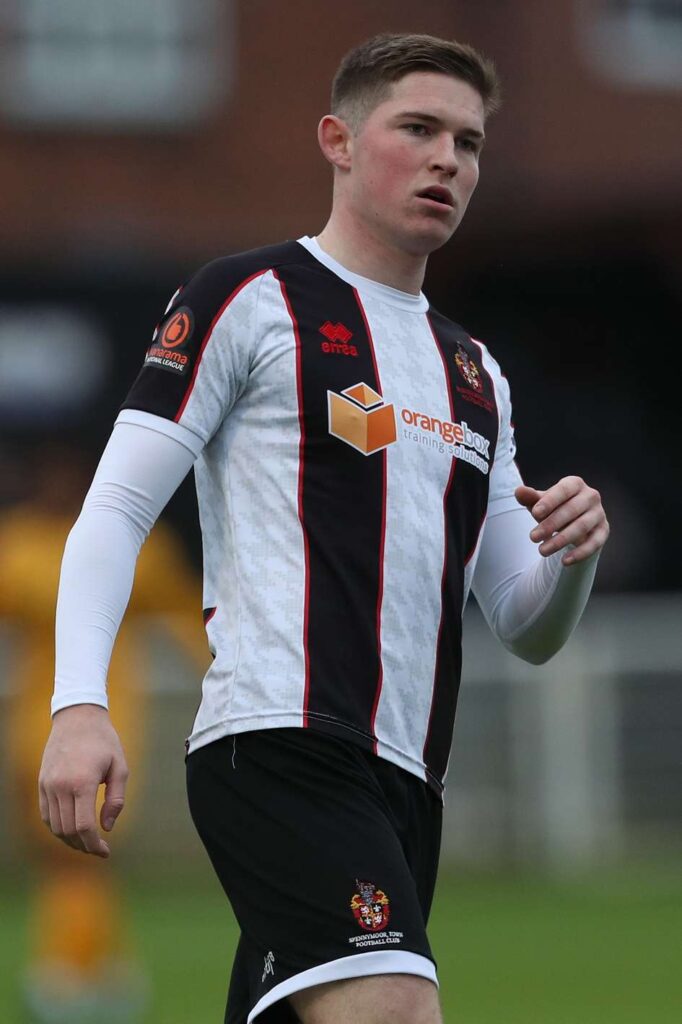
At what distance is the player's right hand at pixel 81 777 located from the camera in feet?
10.7

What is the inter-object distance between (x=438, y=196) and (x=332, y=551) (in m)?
0.75

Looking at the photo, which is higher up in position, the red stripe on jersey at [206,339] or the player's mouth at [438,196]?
the player's mouth at [438,196]

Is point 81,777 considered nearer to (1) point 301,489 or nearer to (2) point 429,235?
(1) point 301,489

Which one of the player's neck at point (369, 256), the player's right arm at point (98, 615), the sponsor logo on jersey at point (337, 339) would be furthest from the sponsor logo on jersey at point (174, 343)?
the player's neck at point (369, 256)

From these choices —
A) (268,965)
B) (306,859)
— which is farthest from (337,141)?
(268,965)

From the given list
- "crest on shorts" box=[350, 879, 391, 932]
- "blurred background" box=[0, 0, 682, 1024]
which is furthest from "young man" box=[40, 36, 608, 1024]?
"blurred background" box=[0, 0, 682, 1024]

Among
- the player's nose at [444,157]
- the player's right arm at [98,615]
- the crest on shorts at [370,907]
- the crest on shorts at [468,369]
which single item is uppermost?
the player's nose at [444,157]

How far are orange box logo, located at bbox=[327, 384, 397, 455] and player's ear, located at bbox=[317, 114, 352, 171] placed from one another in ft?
1.68

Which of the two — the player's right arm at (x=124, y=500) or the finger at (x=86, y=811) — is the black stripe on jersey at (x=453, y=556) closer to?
the player's right arm at (x=124, y=500)

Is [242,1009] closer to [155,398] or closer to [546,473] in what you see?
[155,398]

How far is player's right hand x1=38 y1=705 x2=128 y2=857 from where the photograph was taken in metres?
3.25

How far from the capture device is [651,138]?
17859mm

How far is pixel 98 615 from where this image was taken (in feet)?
11.5

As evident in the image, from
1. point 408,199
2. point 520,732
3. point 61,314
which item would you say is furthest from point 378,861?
point 61,314
